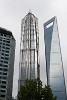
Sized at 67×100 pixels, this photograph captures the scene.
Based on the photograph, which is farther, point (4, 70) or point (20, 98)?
point (4, 70)

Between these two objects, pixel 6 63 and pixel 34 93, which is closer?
pixel 34 93

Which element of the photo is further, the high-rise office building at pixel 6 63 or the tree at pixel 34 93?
the high-rise office building at pixel 6 63

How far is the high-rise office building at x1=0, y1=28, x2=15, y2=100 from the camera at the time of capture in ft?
553

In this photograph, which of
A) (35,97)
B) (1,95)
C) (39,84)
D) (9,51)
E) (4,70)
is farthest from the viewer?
(9,51)

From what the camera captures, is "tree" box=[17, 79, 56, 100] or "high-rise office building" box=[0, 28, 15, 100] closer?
"tree" box=[17, 79, 56, 100]

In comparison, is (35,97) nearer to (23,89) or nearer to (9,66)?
(23,89)

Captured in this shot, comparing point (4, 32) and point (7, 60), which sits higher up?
point (4, 32)

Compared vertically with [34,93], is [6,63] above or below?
above

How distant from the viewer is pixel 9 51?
624 feet

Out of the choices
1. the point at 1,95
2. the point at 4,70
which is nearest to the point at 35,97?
the point at 1,95

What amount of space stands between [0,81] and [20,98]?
124 metres

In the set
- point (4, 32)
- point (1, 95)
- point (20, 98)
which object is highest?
point (4, 32)

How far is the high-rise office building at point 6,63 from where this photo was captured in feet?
553

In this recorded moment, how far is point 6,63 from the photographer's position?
182 meters
